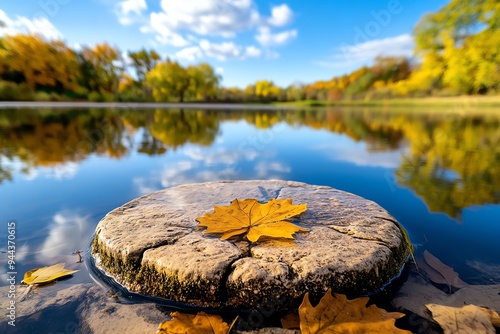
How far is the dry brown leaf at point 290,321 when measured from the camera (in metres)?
1.25

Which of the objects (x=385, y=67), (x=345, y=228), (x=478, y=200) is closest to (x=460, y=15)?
(x=385, y=67)

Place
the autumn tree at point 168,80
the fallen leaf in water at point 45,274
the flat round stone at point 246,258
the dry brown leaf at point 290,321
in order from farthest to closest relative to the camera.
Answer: the autumn tree at point 168,80 → the fallen leaf in water at point 45,274 → the flat round stone at point 246,258 → the dry brown leaf at point 290,321

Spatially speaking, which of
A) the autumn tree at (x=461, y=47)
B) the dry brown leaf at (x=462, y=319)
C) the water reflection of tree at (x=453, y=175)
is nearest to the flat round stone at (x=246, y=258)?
the dry brown leaf at (x=462, y=319)

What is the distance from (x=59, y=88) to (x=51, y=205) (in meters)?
45.5

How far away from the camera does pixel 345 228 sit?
1834 mm

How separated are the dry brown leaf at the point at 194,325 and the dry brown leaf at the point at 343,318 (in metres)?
0.39

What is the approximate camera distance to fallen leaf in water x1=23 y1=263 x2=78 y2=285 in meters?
1.56

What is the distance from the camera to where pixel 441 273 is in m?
1.67

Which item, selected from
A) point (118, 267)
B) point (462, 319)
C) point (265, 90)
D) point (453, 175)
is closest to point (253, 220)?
point (118, 267)

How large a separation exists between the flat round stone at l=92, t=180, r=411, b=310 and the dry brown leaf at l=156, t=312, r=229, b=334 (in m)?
0.15

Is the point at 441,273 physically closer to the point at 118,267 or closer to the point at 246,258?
the point at 246,258

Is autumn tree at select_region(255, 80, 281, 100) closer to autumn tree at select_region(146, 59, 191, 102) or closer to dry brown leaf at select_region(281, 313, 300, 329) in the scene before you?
autumn tree at select_region(146, 59, 191, 102)

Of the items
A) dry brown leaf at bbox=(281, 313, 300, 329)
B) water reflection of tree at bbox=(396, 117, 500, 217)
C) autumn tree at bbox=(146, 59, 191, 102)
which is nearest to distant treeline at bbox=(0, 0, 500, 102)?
autumn tree at bbox=(146, 59, 191, 102)

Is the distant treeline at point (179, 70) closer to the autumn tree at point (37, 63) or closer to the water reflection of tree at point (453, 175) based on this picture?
the autumn tree at point (37, 63)
